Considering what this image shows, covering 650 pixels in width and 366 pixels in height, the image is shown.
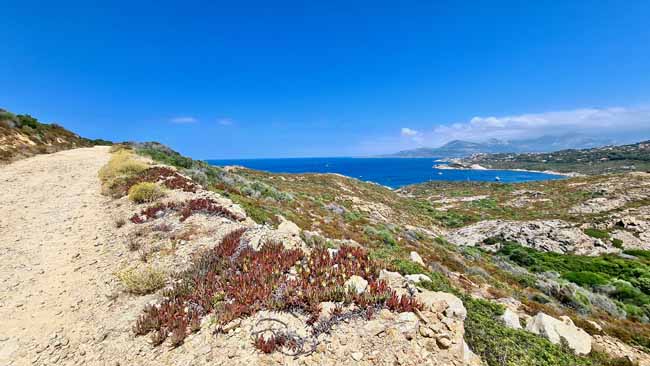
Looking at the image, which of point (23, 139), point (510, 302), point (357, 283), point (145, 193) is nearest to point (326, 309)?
point (357, 283)

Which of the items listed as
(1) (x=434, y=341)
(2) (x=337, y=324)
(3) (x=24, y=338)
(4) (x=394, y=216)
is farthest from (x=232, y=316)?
(4) (x=394, y=216)

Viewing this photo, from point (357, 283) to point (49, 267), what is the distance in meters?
8.34

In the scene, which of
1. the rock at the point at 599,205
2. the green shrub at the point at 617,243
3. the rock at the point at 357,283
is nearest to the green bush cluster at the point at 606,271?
the green shrub at the point at 617,243

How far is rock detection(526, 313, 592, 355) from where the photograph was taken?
20.9 ft

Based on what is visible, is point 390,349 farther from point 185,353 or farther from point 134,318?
point 134,318

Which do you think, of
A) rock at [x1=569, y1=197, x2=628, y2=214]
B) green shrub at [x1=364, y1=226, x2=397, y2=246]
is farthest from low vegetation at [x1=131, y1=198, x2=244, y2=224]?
rock at [x1=569, y1=197, x2=628, y2=214]

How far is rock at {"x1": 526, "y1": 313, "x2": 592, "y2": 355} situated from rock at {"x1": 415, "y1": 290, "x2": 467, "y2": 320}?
2.96 m

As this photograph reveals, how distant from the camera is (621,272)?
17562 mm

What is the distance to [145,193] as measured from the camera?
12320 mm

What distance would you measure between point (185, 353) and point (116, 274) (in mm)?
4067

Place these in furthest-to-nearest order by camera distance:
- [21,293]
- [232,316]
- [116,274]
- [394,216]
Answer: [394,216], [116,274], [21,293], [232,316]

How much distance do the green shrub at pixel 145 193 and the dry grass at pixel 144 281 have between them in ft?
21.8

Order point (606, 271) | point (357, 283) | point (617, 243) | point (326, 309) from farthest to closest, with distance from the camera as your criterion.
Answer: point (617, 243)
point (606, 271)
point (357, 283)
point (326, 309)

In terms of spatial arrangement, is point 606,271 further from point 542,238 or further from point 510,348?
point 510,348
